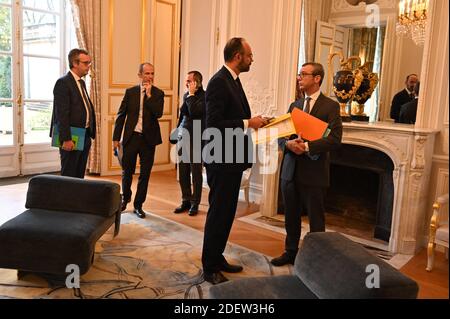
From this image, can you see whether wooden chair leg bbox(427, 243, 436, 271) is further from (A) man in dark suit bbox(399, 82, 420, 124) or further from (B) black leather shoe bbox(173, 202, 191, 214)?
(B) black leather shoe bbox(173, 202, 191, 214)

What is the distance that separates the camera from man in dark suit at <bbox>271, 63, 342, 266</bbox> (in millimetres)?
2908

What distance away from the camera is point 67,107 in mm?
3527

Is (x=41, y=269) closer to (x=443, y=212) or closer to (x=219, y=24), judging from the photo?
(x=443, y=212)

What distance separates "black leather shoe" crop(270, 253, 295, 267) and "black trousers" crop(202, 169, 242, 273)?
560mm

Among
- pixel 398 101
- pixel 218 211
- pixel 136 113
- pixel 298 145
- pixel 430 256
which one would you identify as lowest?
pixel 430 256

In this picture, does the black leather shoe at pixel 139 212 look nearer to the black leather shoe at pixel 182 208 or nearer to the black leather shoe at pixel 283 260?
the black leather shoe at pixel 182 208

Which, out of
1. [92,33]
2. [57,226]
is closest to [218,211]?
[57,226]

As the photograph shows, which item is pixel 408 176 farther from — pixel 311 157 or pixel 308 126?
pixel 308 126

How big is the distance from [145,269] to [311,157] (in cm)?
139

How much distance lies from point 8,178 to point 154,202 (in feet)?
6.95

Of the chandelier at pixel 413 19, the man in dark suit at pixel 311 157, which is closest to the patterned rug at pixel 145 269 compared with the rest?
the man in dark suit at pixel 311 157

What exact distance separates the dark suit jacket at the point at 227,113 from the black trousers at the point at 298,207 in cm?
57

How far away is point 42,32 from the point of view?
5621mm

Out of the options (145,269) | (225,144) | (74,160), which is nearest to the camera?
(225,144)
